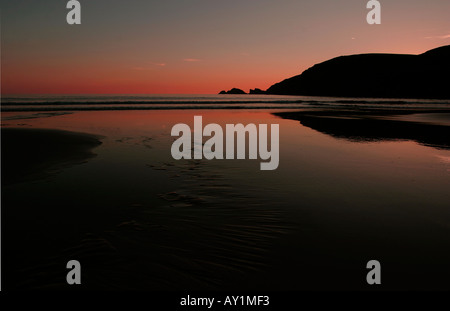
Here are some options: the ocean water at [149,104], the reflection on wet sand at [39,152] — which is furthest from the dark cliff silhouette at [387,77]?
the reflection on wet sand at [39,152]

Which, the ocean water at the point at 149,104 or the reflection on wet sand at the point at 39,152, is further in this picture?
the ocean water at the point at 149,104

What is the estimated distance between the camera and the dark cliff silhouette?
116 m

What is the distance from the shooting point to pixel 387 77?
141m

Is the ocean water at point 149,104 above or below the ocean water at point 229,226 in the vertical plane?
above

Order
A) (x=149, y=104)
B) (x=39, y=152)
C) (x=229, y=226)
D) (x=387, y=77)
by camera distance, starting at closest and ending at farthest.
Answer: (x=229, y=226) < (x=39, y=152) < (x=149, y=104) < (x=387, y=77)

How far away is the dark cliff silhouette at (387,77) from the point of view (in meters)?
116

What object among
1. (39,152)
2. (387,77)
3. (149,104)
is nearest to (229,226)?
(39,152)

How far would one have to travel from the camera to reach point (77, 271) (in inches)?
159

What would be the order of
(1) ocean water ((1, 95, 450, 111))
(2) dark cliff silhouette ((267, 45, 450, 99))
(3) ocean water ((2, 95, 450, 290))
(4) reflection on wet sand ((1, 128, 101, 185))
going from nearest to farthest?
(3) ocean water ((2, 95, 450, 290))
(4) reflection on wet sand ((1, 128, 101, 185))
(1) ocean water ((1, 95, 450, 111))
(2) dark cliff silhouette ((267, 45, 450, 99))

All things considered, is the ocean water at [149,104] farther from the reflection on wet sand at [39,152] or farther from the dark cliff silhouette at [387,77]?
the dark cliff silhouette at [387,77]

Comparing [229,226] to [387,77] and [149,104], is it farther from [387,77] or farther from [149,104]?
[387,77]

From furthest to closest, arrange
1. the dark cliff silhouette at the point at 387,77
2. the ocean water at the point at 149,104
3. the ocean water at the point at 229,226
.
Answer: the dark cliff silhouette at the point at 387,77 < the ocean water at the point at 149,104 < the ocean water at the point at 229,226

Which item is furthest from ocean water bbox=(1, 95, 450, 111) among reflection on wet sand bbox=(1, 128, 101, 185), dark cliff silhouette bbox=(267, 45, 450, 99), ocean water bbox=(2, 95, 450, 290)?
dark cliff silhouette bbox=(267, 45, 450, 99)

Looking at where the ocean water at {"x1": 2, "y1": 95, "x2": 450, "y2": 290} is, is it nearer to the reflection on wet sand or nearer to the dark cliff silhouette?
the reflection on wet sand
